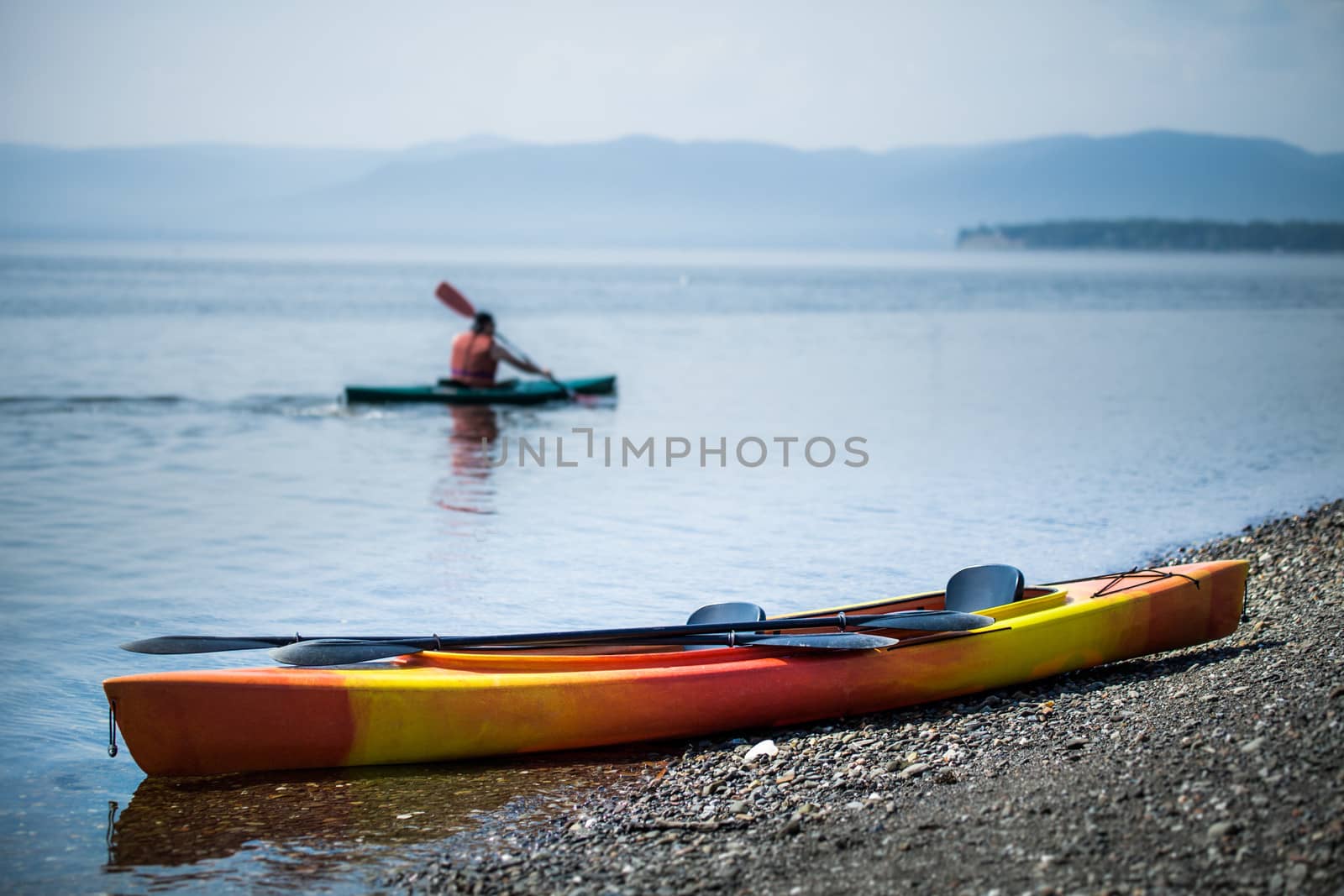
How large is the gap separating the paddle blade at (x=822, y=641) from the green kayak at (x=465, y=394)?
11.7m

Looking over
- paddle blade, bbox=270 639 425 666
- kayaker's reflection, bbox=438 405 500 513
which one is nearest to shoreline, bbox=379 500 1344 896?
paddle blade, bbox=270 639 425 666

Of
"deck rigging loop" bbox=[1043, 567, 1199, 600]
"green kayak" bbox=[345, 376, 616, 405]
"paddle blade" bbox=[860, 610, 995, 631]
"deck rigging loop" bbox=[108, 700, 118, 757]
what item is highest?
"green kayak" bbox=[345, 376, 616, 405]

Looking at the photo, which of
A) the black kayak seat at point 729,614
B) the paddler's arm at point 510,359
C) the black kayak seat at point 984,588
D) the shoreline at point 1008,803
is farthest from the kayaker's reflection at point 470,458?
the shoreline at point 1008,803

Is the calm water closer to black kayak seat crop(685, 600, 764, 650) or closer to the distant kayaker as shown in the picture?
the distant kayaker

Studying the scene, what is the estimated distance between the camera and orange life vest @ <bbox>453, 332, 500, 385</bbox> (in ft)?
55.3

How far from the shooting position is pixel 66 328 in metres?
34.4

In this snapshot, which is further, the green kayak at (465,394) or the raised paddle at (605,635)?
the green kayak at (465,394)

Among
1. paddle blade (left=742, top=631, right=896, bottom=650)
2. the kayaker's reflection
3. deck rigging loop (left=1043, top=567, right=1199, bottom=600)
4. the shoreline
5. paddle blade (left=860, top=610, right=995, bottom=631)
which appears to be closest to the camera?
the shoreline

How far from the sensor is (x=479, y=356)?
1691 centimetres

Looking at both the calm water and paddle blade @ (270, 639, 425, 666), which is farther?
paddle blade @ (270, 639, 425, 666)

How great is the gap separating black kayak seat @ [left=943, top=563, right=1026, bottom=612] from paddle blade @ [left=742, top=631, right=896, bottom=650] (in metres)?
0.83

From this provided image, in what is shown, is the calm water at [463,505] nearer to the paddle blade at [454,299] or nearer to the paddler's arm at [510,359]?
the paddler's arm at [510,359]

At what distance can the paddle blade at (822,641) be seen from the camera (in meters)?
5.90

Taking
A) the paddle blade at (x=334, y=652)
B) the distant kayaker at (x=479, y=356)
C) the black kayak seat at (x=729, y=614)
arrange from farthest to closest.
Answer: the distant kayaker at (x=479, y=356), the black kayak seat at (x=729, y=614), the paddle blade at (x=334, y=652)
